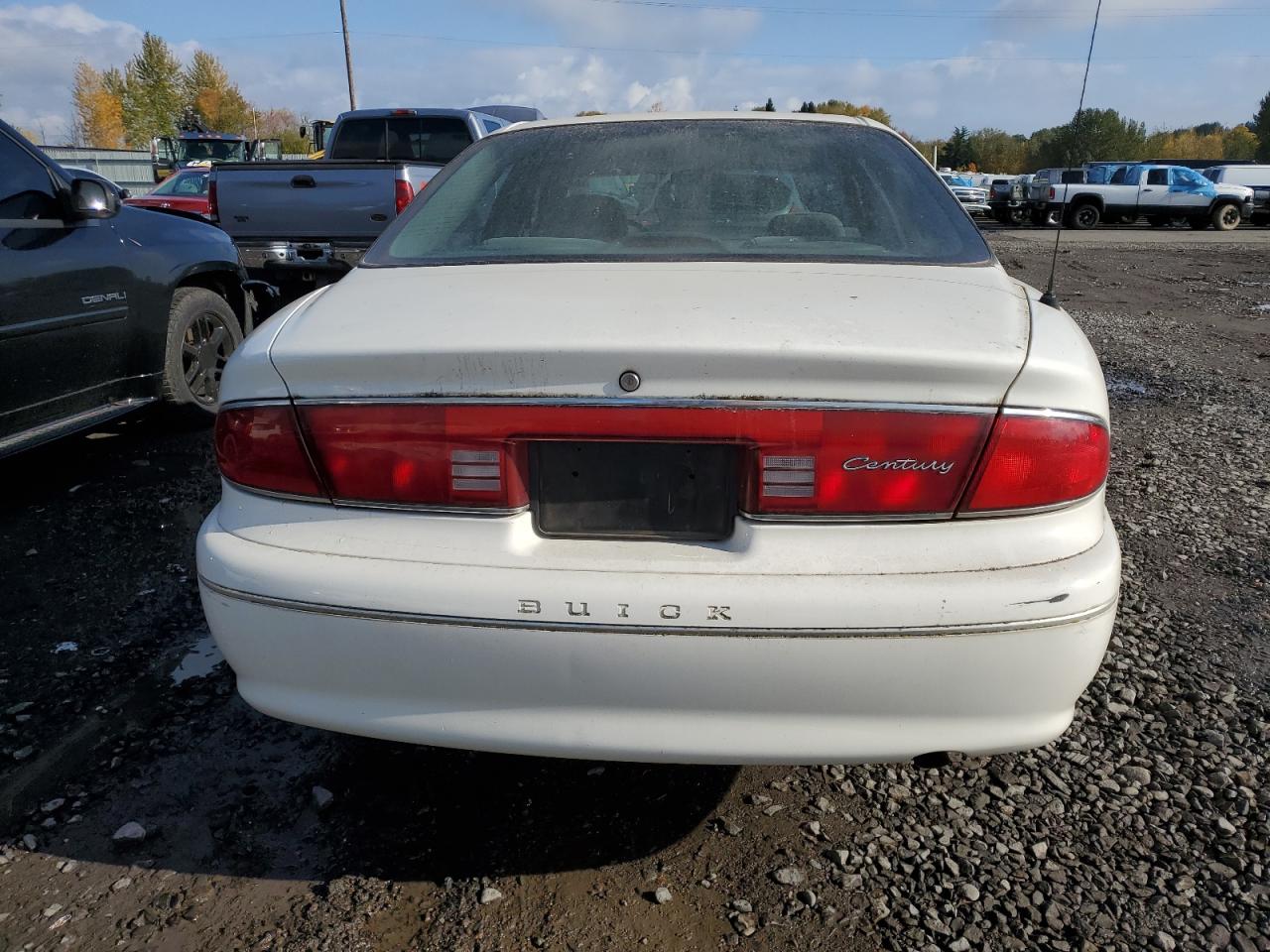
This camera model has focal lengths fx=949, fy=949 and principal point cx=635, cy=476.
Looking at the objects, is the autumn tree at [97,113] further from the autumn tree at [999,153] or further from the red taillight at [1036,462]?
the red taillight at [1036,462]

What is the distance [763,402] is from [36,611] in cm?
282

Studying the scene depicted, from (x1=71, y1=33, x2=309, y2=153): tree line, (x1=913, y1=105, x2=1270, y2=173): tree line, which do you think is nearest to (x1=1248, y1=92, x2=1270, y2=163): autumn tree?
(x1=913, y1=105, x2=1270, y2=173): tree line

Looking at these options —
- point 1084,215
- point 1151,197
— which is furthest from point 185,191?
point 1151,197

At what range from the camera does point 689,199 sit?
2646mm

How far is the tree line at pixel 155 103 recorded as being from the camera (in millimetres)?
64312

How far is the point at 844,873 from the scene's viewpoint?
81.9 inches

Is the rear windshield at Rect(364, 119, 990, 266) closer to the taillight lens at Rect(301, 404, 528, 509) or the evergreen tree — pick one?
the taillight lens at Rect(301, 404, 528, 509)

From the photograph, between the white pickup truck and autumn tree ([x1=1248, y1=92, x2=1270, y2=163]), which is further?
autumn tree ([x1=1248, y1=92, x2=1270, y2=163])

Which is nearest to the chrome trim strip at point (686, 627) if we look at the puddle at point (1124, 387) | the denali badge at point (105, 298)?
the denali badge at point (105, 298)

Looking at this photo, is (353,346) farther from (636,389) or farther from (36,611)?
(36,611)

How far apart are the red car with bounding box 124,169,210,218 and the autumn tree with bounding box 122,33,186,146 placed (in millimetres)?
54342

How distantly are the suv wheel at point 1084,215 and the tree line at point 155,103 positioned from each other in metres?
47.0

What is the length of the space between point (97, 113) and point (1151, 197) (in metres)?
75.8

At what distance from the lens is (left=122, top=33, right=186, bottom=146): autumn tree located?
64312 mm
